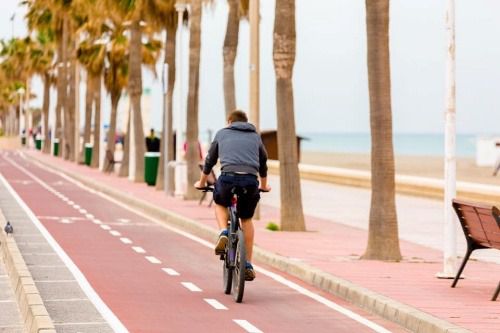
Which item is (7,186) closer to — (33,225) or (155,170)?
(155,170)

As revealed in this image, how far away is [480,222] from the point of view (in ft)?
51.0

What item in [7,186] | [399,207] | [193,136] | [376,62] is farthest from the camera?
[7,186]

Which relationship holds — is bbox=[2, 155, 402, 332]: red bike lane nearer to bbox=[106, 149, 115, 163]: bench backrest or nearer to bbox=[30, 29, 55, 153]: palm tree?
bbox=[106, 149, 115, 163]: bench backrest

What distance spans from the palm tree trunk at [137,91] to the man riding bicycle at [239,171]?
112ft

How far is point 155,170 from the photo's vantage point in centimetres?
4834

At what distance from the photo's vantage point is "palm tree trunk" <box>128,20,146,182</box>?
50.9m

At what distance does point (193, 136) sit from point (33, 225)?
1238 centimetres

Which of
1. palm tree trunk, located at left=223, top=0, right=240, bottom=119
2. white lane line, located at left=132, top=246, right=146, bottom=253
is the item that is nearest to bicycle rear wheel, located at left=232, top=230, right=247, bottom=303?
white lane line, located at left=132, top=246, right=146, bottom=253

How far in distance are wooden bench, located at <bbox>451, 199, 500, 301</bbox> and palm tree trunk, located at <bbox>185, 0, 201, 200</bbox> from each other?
22580 mm

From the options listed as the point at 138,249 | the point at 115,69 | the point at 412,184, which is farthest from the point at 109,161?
the point at 138,249

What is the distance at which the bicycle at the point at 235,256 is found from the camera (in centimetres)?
1527

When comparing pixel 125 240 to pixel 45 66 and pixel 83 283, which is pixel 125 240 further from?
pixel 45 66

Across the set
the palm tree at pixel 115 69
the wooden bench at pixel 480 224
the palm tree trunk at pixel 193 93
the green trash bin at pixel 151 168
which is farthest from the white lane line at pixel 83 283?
the palm tree at pixel 115 69

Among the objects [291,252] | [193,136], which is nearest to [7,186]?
[193,136]
